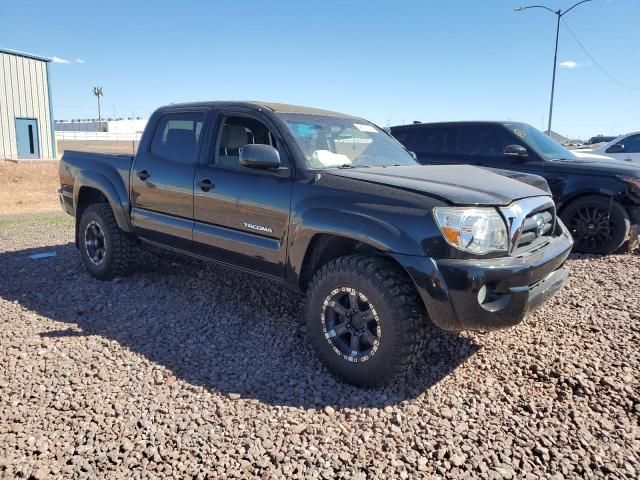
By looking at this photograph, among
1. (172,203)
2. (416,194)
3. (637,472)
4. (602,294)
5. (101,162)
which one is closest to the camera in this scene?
(637,472)

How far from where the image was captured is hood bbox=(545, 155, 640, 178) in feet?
20.5

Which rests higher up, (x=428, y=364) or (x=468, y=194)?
(x=468, y=194)

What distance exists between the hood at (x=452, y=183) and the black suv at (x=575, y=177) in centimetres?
306

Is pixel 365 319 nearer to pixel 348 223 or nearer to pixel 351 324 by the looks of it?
pixel 351 324

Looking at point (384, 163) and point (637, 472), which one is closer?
point (637, 472)

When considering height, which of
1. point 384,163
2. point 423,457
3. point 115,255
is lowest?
point 423,457

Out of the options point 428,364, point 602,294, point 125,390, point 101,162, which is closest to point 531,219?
point 428,364

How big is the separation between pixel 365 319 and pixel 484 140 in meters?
5.10

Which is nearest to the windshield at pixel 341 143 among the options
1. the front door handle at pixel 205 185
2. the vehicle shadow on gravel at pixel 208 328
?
the front door handle at pixel 205 185

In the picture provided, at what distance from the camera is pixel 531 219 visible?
3.29 meters

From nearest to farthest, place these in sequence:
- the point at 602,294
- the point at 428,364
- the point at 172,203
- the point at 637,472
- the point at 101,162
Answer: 1. the point at 637,472
2. the point at 428,364
3. the point at 172,203
4. the point at 602,294
5. the point at 101,162

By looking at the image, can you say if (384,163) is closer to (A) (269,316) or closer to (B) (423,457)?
(A) (269,316)

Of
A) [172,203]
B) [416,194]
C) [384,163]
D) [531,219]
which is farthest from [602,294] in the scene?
[172,203]

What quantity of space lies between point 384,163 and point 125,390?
2.59 metres
